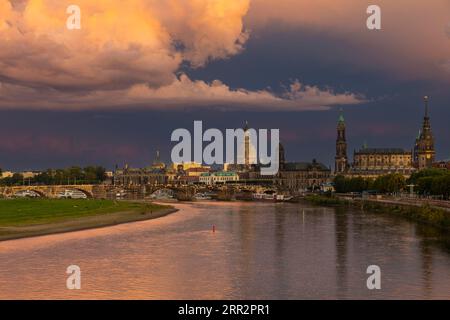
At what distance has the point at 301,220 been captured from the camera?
8625 cm

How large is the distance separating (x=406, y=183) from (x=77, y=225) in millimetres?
86445

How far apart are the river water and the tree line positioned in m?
32.1

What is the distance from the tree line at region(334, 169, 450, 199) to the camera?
98.7m

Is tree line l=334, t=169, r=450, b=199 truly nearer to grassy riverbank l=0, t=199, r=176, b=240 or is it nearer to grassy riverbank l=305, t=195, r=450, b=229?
grassy riverbank l=305, t=195, r=450, b=229

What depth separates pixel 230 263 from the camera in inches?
1714

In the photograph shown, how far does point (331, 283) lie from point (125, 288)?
11755 mm

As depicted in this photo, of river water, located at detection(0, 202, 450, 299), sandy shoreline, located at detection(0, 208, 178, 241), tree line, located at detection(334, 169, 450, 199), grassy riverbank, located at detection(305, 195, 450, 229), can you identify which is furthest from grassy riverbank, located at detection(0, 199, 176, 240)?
tree line, located at detection(334, 169, 450, 199)

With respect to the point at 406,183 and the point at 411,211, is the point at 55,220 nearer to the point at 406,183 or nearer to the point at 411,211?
the point at 411,211

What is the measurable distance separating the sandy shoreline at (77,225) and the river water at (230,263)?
2228mm

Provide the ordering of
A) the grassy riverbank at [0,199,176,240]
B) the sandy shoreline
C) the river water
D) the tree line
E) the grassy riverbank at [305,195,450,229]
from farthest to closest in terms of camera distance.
→ the tree line
the grassy riverbank at [305,195,450,229]
the grassy riverbank at [0,199,176,240]
the sandy shoreline
the river water

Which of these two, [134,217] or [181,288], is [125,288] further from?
[134,217]

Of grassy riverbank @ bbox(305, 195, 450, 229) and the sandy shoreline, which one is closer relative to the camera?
the sandy shoreline
